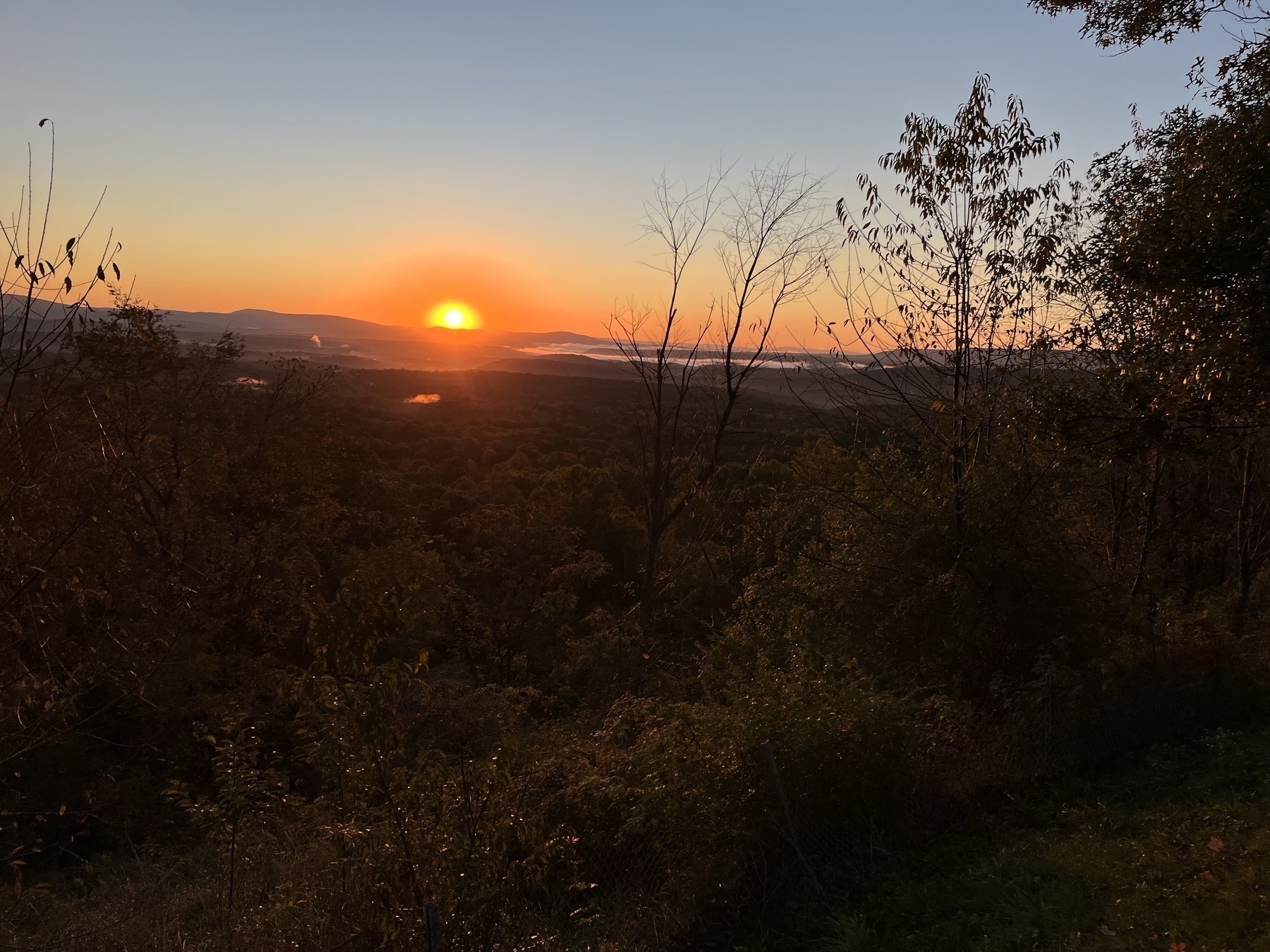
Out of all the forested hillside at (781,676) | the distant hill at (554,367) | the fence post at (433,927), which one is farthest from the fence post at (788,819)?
the distant hill at (554,367)

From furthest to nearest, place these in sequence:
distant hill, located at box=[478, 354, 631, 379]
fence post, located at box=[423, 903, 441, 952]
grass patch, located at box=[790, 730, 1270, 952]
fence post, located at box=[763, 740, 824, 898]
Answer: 1. distant hill, located at box=[478, 354, 631, 379]
2. fence post, located at box=[763, 740, 824, 898]
3. grass patch, located at box=[790, 730, 1270, 952]
4. fence post, located at box=[423, 903, 441, 952]

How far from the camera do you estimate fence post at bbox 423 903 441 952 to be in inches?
183

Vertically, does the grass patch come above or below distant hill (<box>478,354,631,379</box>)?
below

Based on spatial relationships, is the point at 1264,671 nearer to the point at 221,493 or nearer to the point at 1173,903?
the point at 1173,903

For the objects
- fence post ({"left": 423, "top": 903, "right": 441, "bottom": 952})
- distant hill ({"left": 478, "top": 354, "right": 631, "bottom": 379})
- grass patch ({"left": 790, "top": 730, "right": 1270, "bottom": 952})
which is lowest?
grass patch ({"left": 790, "top": 730, "right": 1270, "bottom": 952})

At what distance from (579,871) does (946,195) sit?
9031 mm

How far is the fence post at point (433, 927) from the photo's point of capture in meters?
4.65

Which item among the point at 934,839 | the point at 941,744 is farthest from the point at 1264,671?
the point at 934,839

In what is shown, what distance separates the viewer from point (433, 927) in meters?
4.67

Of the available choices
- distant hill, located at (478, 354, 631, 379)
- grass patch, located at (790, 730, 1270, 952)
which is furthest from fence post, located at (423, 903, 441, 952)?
distant hill, located at (478, 354, 631, 379)

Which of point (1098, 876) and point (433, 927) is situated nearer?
point (433, 927)

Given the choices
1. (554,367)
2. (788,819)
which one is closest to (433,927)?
(788,819)

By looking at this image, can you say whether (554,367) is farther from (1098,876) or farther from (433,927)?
(433,927)

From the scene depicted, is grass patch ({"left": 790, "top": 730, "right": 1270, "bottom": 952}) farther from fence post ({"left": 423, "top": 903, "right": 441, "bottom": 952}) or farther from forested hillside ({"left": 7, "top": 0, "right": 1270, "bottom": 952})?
fence post ({"left": 423, "top": 903, "right": 441, "bottom": 952})
